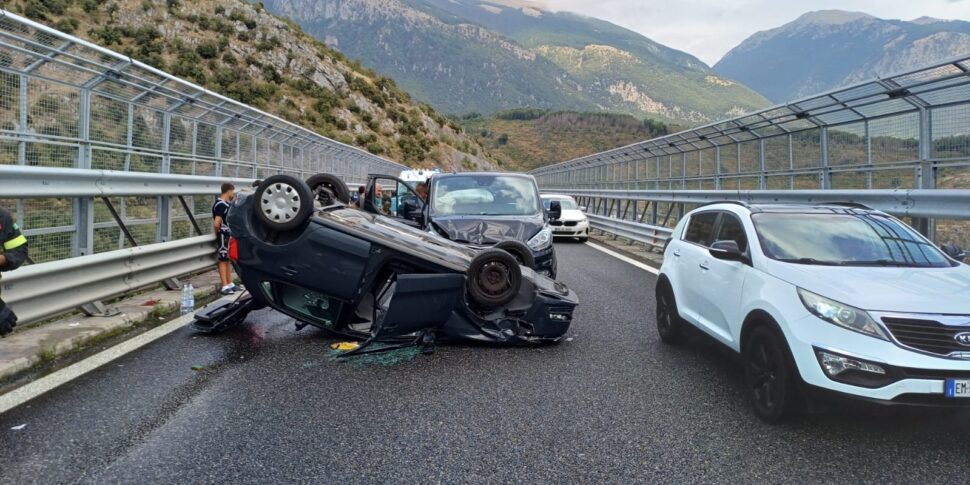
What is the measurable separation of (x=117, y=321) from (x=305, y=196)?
243cm

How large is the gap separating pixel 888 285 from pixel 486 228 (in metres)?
5.17

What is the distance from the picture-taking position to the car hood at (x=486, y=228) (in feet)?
27.6

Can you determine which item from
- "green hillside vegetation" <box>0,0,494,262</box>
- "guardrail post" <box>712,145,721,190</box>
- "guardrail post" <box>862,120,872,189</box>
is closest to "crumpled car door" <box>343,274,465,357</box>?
"green hillside vegetation" <box>0,0,494,262</box>

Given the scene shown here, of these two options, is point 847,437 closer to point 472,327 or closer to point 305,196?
point 472,327

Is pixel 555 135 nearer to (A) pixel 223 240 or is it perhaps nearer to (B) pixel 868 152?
(B) pixel 868 152

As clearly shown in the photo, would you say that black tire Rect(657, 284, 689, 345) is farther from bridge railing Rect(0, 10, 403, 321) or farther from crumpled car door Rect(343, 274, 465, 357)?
bridge railing Rect(0, 10, 403, 321)

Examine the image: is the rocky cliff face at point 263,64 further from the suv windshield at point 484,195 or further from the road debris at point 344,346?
the road debris at point 344,346

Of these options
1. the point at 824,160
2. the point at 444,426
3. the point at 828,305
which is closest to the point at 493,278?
the point at 444,426

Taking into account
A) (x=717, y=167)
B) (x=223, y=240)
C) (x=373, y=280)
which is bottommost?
(x=373, y=280)

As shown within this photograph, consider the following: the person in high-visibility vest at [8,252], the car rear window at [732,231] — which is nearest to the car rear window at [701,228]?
the car rear window at [732,231]

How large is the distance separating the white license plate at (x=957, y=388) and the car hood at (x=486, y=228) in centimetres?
525

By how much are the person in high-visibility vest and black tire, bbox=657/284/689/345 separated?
17.1 feet

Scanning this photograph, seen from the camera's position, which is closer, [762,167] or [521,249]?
[521,249]

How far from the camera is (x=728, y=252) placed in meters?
5.00
